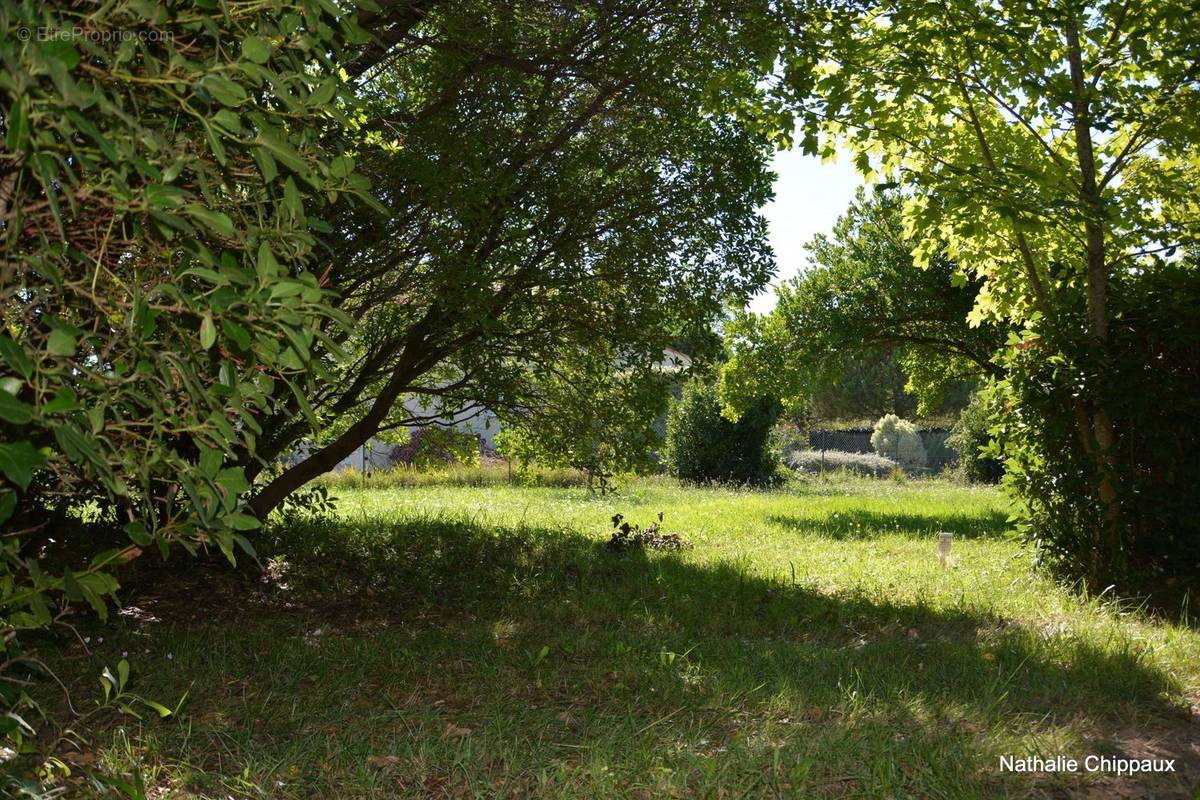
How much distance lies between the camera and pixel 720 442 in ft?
70.4

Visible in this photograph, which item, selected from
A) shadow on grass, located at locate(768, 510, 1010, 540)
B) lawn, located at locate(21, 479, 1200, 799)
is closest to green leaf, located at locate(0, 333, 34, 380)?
lawn, located at locate(21, 479, 1200, 799)

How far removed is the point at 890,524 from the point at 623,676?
329 inches

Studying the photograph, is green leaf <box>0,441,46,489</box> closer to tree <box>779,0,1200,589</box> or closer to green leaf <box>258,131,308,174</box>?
green leaf <box>258,131,308,174</box>

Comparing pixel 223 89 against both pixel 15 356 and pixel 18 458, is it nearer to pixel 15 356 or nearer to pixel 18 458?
pixel 15 356

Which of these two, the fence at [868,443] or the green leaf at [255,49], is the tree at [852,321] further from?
the fence at [868,443]

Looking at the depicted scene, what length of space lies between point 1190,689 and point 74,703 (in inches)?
225

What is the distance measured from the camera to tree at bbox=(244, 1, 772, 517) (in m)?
6.65

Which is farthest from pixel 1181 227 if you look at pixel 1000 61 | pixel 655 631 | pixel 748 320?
pixel 748 320

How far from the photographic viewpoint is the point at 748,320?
47.2 ft

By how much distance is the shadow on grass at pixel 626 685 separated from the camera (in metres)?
3.62

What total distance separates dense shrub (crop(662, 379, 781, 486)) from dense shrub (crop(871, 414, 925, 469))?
1063cm

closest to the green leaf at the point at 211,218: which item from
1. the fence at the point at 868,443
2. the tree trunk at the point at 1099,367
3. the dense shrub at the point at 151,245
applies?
the dense shrub at the point at 151,245

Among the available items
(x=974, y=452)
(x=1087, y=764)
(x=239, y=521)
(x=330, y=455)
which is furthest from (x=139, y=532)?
(x=974, y=452)

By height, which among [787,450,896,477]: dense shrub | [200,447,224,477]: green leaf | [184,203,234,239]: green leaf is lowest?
[787,450,896,477]: dense shrub
